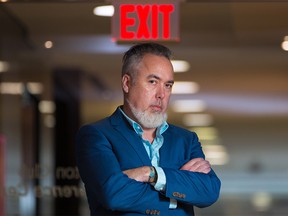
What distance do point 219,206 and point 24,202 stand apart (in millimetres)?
1590

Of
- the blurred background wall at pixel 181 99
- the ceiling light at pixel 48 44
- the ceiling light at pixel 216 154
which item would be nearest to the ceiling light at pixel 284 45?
the blurred background wall at pixel 181 99

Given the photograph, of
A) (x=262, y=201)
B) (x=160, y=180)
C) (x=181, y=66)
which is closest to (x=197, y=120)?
(x=181, y=66)

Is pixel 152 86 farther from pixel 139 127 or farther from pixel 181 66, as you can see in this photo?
pixel 181 66

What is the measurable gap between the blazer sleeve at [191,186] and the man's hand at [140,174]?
0.07m

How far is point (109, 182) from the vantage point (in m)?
2.99

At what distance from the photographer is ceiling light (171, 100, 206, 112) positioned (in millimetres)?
6922

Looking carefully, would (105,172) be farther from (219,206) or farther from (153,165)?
(219,206)

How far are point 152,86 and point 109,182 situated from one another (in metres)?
0.41

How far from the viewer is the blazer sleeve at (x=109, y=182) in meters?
2.97

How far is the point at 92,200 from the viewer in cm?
313

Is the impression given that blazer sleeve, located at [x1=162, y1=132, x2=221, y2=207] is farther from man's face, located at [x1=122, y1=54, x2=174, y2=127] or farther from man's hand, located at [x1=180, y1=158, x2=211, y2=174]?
man's face, located at [x1=122, y1=54, x2=174, y2=127]

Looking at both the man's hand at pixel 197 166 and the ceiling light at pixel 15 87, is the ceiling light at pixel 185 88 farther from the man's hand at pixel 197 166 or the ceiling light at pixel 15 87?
the man's hand at pixel 197 166

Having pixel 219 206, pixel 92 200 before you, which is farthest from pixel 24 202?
pixel 92 200

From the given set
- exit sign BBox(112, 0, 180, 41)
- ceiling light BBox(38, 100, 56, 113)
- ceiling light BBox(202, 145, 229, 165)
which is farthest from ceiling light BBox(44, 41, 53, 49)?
exit sign BBox(112, 0, 180, 41)
